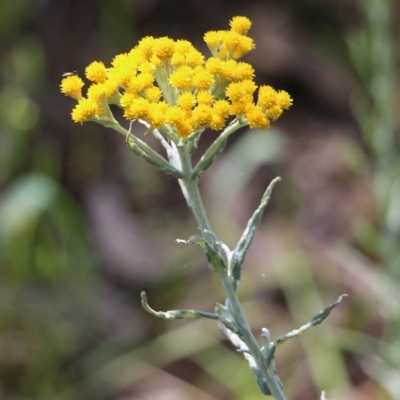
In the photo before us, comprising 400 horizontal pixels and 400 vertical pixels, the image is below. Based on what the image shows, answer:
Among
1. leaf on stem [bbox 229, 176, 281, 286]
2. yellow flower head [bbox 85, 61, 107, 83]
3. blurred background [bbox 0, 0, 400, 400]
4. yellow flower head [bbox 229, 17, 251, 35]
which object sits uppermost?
yellow flower head [bbox 229, 17, 251, 35]

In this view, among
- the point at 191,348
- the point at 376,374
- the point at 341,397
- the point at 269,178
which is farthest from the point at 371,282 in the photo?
the point at 269,178

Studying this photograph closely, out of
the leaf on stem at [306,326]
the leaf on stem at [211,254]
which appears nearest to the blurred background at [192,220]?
the leaf on stem at [306,326]

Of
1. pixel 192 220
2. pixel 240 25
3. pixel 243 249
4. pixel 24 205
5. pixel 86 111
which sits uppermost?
pixel 240 25

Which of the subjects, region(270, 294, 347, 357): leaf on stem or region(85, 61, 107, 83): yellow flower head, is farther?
region(85, 61, 107, 83): yellow flower head

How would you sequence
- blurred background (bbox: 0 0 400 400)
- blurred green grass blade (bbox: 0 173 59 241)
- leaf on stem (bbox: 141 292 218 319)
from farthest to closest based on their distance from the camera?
blurred green grass blade (bbox: 0 173 59 241) → blurred background (bbox: 0 0 400 400) → leaf on stem (bbox: 141 292 218 319)

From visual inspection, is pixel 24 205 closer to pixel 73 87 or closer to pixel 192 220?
pixel 192 220

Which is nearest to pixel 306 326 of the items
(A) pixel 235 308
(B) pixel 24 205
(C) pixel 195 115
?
(A) pixel 235 308

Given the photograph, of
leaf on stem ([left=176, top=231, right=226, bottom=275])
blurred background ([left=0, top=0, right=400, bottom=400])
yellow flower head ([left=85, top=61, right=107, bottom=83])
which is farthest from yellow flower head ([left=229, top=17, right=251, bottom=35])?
blurred background ([left=0, top=0, right=400, bottom=400])

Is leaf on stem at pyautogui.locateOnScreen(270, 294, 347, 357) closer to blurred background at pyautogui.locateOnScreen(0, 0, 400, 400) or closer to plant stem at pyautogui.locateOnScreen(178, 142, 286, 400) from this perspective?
plant stem at pyautogui.locateOnScreen(178, 142, 286, 400)

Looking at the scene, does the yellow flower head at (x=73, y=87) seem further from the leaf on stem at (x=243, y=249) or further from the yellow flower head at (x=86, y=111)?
the leaf on stem at (x=243, y=249)
